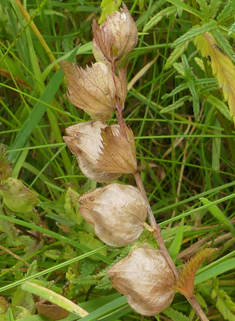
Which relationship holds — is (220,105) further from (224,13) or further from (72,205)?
(72,205)

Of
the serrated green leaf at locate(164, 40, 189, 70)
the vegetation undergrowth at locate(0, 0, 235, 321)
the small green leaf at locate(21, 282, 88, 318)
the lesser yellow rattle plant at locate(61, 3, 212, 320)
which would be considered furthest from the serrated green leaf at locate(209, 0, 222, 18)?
the small green leaf at locate(21, 282, 88, 318)

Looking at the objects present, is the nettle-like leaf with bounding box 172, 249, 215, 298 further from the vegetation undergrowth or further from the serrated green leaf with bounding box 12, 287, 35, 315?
the serrated green leaf with bounding box 12, 287, 35, 315

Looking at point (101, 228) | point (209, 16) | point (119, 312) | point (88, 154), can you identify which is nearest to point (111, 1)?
point (209, 16)

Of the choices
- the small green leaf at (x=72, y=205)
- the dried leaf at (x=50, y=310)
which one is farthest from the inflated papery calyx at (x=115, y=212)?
the small green leaf at (x=72, y=205)

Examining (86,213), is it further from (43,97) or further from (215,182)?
(215,182)

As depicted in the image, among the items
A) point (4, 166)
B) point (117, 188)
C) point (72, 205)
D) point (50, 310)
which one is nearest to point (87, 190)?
point (72, 205)

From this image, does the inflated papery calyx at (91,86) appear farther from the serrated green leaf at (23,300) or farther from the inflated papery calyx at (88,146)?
the serrated green leaf at (23,300)

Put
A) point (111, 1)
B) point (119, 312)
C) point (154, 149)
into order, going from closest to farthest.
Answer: point (119, 312), point (111, 1), point (154, 149)
